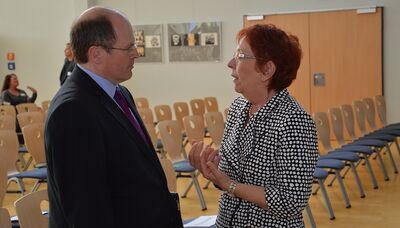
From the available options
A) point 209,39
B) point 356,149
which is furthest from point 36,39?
point 356,149

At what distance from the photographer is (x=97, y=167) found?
1.95 metres

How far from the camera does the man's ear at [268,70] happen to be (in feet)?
7.20

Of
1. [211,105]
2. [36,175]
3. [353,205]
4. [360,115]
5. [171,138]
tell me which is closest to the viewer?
[36,175]

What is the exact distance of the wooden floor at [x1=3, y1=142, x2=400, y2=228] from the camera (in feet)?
19.0

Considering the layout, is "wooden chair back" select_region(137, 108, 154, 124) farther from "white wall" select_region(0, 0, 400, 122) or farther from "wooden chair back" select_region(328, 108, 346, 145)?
"white wall" select_region(0, 0, 400, 122)

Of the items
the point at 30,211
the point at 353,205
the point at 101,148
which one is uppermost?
the point at 101,148

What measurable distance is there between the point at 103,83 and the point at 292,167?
758 mm

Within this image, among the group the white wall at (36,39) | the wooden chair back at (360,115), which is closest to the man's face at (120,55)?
the wooden chair back at (360,115)

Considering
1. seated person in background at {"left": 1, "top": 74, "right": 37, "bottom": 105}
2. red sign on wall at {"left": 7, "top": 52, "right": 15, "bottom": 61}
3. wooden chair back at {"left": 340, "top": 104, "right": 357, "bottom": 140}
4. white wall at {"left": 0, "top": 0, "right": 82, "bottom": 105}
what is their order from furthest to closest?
red sign on wall at {"left": 7, "top": 52, "right": 15, "bottom": 61} → white wall at {"left": 0, "top": 0, "right": 82, "bottom": 105} → seated person in background at {"left": 1, "top": 74, "right": 37, "bottom": 105} → wooden chair back at {"left": 340, "top": 104, "right": 357, "bottom": 140}

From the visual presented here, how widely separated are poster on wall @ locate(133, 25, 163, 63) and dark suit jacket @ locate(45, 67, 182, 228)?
1046 centimetres

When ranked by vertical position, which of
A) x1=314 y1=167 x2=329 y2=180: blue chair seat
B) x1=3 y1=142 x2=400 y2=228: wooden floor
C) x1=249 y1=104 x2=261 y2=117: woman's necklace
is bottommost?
x1=3 y1=142 x2=400 y2=228: wooden floor

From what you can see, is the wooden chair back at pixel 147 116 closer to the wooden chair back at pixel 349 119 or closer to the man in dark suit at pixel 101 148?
the wooden chair back at pixel 349 119

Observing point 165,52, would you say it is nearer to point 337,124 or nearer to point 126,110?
point 337,124

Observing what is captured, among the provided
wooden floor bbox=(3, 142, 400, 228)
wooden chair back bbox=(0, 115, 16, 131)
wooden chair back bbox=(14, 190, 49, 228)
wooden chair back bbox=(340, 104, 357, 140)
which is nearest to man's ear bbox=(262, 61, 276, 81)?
wooden chair back bbox=(14, 190, 49, 228)
